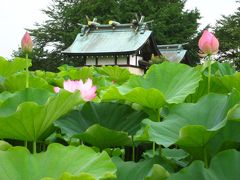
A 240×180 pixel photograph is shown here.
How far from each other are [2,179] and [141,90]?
0.92ft

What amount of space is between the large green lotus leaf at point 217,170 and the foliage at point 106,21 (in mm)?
21537

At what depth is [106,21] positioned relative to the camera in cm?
2361

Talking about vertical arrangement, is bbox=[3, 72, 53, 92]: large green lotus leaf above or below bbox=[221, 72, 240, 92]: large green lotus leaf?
below

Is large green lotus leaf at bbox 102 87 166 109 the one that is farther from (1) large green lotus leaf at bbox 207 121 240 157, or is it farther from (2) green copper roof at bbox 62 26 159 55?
(2) green copper roof at bbox 62 26 159 55

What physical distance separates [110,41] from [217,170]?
17.2m

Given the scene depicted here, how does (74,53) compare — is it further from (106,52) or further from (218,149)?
(218,149)

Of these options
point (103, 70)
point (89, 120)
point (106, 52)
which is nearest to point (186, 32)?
point (106, 52)

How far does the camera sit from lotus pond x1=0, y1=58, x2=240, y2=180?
0.57m

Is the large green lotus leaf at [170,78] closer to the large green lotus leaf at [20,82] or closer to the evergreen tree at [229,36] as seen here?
the large green lotus leaf at [20,82]

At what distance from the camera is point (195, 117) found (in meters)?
0.69

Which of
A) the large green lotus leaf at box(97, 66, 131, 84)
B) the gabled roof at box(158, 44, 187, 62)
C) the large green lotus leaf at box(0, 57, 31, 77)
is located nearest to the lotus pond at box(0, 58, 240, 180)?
the large green lotus leaf at box(0, 57, 31, 77)

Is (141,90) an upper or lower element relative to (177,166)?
upper

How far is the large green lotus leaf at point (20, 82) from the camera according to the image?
43.9 inches

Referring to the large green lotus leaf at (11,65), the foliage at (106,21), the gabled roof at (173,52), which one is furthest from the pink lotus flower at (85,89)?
the foliage at (106,21)
